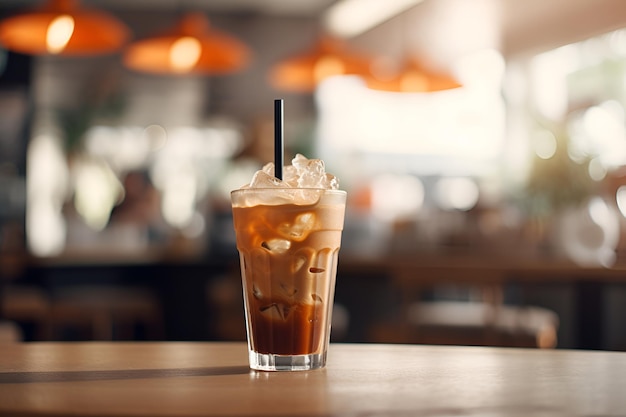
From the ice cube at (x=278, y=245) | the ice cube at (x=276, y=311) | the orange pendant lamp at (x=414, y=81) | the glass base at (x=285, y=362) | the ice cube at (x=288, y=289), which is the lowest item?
the glass base at (x=285, y=362)

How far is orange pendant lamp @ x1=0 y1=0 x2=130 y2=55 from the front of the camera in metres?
4.07

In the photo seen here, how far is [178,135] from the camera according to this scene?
9617 millimetres

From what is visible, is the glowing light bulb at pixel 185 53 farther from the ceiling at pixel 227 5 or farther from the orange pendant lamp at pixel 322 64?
the ceiling at pixel 227 5

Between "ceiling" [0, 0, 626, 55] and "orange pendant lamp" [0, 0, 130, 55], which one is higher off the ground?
"ceiling" [0, 0, 626, 55]

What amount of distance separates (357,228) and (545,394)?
20.4 ft

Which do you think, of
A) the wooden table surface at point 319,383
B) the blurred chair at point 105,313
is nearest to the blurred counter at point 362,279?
the blurred chair at point 105,313

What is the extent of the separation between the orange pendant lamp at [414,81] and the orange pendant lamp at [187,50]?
4.02ft

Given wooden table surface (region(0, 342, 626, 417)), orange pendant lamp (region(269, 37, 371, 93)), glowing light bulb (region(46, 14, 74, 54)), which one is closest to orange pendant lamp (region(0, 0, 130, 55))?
glowing light bulb (region(46, 14, 74, 54))

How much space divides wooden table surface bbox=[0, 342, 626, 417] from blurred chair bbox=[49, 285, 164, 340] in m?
4.67

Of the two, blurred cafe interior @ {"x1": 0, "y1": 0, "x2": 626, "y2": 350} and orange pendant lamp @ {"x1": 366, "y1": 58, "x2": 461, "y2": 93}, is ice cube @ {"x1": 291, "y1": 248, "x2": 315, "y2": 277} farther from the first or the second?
orange pendant lamp @ {"x1": 366, "y1": 58, "x2": 461, "y2": 93}

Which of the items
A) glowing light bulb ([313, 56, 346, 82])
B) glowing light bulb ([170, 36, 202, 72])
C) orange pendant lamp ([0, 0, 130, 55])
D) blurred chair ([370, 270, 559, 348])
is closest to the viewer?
blurred chair ([370, 270, 559, 348])

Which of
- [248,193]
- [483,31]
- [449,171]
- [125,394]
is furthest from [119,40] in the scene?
[449,171]

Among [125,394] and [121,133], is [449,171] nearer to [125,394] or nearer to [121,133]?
[121,133]

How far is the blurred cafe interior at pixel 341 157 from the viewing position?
4.12 m
